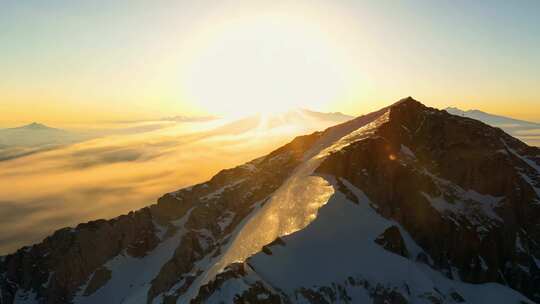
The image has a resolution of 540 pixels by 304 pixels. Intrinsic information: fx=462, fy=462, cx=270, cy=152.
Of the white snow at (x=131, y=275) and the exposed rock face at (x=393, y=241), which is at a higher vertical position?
the exposed rock face at (x=393, y=241)

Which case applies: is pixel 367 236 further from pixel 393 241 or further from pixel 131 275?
pixel 131 275

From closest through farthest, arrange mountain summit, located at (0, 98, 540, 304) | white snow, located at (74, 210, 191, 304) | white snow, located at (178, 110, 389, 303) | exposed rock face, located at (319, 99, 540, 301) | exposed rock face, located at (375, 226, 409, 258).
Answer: mountain summit, located at (0, 98, 540, 304) → white snow, located at (178, 110, 389, 303) → exposed rock face, located at (375, 226, 409, 258) → exposed rock face, located at (319, 99, 540, 301) → white snow, located at (74, 210, 191, 304)

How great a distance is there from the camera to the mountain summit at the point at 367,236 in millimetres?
121375

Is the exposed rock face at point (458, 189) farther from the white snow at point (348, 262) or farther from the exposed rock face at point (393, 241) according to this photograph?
the exposed rock face at point (393, 241)

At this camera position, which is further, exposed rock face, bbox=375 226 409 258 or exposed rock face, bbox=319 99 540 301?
exposed rock face, bbox=319 99 540 301

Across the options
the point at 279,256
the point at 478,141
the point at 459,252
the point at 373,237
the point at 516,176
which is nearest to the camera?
the point at 279,256

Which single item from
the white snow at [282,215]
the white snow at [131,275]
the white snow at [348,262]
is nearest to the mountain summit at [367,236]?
the white snow at [348,262]

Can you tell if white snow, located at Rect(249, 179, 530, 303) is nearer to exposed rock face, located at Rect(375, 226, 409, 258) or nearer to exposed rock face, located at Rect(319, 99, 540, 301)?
exposed rock face, located at Rect(375, 226, 409, 258)

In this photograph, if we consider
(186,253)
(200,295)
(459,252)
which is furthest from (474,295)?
(186,253)

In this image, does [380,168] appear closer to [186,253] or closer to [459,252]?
[459,252]

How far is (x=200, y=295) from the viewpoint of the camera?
106938 millimetres

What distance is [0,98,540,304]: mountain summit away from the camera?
12138 cm

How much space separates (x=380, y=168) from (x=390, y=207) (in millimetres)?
15296

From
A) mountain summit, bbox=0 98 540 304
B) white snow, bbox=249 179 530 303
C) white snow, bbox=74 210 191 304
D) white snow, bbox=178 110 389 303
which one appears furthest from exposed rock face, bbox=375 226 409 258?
white snow, bbox=74 210 191 304
